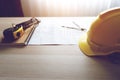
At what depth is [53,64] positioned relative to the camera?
655 millimetres

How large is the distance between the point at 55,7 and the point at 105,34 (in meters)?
1.23

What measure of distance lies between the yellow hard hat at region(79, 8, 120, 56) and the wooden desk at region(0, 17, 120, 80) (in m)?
0.04

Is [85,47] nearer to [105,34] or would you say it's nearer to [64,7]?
[105,34]

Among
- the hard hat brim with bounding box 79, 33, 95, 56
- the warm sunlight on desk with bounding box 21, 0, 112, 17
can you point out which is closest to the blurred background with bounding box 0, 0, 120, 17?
the warm sunlight on desk with bounding box 21, 0, 112, 17

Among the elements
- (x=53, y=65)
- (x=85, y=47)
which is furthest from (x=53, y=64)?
(x=85, y=47)

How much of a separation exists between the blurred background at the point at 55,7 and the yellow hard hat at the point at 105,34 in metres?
1.14

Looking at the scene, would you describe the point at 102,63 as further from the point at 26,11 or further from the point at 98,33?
the point at 26,11

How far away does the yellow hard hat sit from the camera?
0.64 m

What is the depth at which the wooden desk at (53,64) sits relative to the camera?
596mm

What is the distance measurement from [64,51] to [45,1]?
Answer: 115 centimetres

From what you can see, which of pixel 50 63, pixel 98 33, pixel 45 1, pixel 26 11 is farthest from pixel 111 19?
pixel 26 11

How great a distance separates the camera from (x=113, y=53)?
0.69 m

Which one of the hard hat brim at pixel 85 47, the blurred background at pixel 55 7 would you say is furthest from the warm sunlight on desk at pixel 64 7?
the hard hat brim at pixel 85 47

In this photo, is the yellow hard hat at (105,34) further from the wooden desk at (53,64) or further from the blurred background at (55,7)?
the blurred background at (55,7)
